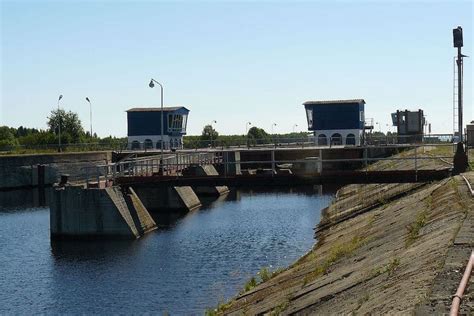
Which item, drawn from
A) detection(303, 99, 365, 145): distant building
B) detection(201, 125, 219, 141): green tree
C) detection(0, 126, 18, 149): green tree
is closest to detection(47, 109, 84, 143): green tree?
detection(0, 126, 18, 149): green tree

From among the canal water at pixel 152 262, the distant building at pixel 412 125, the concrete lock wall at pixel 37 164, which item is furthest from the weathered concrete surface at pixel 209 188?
the distant building at pixel 412 125

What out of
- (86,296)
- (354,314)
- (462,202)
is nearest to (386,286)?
(354,314)

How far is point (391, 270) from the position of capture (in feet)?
56.1

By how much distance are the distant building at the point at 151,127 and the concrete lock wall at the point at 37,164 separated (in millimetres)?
9731

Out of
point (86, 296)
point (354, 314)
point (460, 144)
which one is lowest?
point (86, 296)

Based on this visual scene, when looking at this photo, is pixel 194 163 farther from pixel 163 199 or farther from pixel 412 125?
pixel 412 125

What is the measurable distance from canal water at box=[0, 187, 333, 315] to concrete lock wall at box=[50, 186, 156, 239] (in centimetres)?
110

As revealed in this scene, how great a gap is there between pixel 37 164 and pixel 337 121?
136 feet

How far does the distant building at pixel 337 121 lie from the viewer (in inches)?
3851

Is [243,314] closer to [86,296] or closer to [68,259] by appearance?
[86,296]

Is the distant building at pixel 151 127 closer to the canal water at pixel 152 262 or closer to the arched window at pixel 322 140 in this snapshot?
the arched window at pixel 322 140

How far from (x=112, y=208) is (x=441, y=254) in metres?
29.4

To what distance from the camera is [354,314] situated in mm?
14078

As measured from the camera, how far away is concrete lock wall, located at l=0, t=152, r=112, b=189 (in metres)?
84.7
